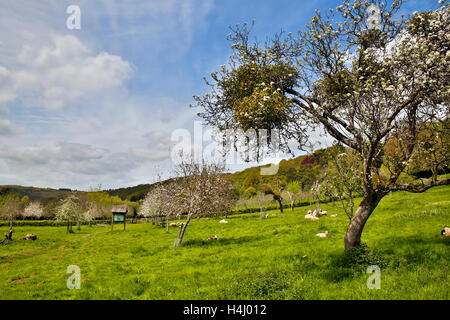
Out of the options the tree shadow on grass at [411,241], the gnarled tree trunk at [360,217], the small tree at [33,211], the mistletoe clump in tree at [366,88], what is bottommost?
the small tree at [33,211]

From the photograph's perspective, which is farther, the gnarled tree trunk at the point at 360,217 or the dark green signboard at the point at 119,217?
the dark green signboard at the point at 119,217

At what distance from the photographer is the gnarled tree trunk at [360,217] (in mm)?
9992

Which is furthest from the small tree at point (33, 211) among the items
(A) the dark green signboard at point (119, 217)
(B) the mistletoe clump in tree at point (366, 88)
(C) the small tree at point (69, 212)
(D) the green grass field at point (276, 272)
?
(B) the mistletoe clump in tree at point (366, 88)

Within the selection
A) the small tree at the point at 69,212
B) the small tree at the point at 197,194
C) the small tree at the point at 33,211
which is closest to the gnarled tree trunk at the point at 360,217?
the small tree at the point at 197,194

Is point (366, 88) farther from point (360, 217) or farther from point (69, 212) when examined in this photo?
point (69, 212)

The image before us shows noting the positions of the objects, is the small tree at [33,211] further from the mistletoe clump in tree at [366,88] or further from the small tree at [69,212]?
the mistletoe clump in tree at [366,88]

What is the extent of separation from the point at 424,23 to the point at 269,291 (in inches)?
405

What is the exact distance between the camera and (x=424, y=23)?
26.7 ft

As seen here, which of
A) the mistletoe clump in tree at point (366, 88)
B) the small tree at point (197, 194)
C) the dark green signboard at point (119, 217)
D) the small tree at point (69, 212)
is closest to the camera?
the mistletoe clump in tree at point (366, 88)

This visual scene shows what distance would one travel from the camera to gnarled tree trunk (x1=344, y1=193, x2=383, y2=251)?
9.99 m

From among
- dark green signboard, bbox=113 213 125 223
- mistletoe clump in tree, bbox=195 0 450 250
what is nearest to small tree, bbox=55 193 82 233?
dark green signboard, bbox=113 213 125 223

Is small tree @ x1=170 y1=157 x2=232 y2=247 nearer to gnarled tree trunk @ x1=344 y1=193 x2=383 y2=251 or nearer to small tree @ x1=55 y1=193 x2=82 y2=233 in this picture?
gnarled tree trunk @ x1=344 y1=193 x2=383 y2=251

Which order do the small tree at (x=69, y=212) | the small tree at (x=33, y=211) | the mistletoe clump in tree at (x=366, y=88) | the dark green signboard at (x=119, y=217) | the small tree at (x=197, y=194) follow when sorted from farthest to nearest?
the small tree at (x=33, y=211) → the dark green signboard at (x=119, y=217) → the small tree at (x=69, y=212) → the small tree at (x=197, y=194) → the mistletoe clump in tree at (x=366, y=88)

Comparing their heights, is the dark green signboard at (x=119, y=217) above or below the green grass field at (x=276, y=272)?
below
